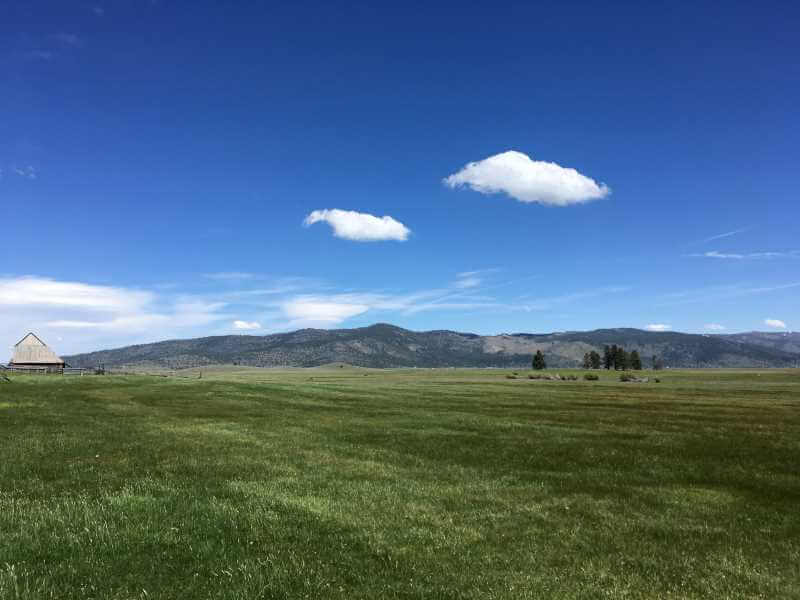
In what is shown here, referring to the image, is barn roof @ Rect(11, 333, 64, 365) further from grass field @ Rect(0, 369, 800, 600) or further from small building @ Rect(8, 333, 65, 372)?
grass field @ Rect(0, 369, 800, 600)

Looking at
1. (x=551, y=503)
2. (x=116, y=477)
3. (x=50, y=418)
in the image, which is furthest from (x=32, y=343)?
(x=551, y=503)

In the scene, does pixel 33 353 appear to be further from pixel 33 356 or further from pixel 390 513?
pixel 390 513

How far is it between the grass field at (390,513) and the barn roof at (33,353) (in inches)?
4487

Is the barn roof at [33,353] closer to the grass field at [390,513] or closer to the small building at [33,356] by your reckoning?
the small building at [33,356]

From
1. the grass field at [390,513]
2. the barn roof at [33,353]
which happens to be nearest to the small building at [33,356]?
the barn roof at [33,353]

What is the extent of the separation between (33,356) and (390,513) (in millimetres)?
142566

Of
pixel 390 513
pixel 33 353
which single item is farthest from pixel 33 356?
pixel 390 513

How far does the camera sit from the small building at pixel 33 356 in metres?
124

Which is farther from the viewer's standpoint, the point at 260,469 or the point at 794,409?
the point at 794,409

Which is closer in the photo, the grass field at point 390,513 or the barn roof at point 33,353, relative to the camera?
the grass field at point 390,513

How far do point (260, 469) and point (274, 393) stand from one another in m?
43.1

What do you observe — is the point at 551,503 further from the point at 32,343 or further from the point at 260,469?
the point at 32,343

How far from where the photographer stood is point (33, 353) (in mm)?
126562

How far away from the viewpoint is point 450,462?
2253 centimetres
